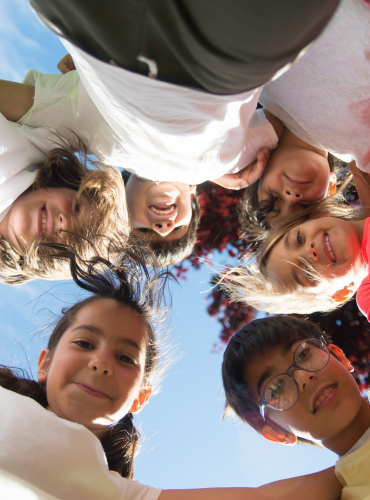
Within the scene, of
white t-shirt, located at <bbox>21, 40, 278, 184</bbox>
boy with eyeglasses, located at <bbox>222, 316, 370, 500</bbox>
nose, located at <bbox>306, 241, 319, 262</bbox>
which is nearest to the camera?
white t-shirt, located at <bbox>21, 40, 278, 184</bbox>

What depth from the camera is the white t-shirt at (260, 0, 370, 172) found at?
1.52 meters

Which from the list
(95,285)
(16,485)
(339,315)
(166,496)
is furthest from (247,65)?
(339,315)

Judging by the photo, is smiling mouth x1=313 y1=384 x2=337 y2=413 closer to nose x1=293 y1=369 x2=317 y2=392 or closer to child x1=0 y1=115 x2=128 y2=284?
nose x1=293 y1=369 x2=317 y2=392

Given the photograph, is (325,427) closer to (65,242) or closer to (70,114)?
(65,242)

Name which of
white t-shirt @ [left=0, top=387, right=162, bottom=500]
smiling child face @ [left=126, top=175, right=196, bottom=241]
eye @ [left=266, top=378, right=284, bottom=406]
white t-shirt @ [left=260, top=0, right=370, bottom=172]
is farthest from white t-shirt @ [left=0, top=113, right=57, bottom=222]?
eye @ [left=266, top=378, right=284, bottom=406]

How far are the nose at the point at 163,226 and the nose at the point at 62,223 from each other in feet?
2.05

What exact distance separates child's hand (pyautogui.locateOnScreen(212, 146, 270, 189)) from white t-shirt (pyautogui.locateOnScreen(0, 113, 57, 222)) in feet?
3.87

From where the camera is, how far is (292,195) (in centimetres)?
245

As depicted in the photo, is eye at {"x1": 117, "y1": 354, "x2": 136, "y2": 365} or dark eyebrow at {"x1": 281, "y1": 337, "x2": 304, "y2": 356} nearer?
eye at {"x1": 117, "y1": 354, "x2": 136, "y2": 365}

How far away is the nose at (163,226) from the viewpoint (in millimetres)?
2780

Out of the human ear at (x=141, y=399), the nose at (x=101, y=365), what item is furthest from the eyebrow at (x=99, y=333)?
the human ear at (x=141, y=399)

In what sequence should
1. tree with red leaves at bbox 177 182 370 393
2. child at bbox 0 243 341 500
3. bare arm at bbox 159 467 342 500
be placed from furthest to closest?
1. tree with red leaves at bbox 177 182 370 393
2. bare arm at bbox 159 467 342 500
3. child at bbox 0 243 341 500

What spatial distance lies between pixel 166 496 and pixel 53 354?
94cm

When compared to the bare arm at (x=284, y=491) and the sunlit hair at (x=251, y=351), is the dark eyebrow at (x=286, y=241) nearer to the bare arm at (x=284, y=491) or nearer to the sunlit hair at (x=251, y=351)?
the sunlit hair at (x=251, y=351)
